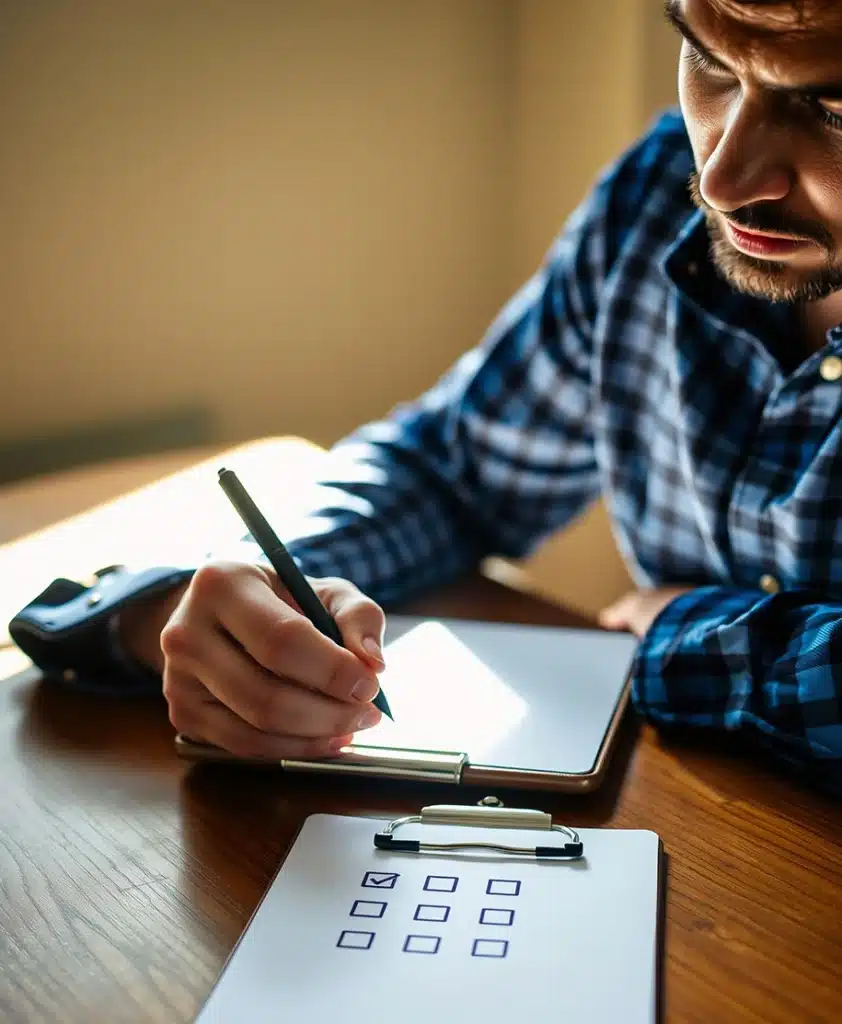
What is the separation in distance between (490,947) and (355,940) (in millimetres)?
67

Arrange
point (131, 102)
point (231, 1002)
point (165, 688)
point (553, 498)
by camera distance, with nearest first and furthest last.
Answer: point (231, 1002)
point (165, 688)
point (553, 498)
point (131, 102)

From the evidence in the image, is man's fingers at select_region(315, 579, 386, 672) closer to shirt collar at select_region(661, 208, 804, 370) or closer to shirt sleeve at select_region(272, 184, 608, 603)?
shirt sleeve at select_region(272, 184, 608, 603)

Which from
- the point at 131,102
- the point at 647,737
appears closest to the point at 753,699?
the point at 647,737

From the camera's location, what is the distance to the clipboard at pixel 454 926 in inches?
21.9

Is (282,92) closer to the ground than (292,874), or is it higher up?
higher up

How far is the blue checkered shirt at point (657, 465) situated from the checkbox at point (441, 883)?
227mm

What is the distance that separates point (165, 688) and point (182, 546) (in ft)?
1.15

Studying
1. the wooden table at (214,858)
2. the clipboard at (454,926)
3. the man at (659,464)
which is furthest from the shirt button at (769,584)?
the clipboard at (454,926)

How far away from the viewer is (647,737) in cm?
82

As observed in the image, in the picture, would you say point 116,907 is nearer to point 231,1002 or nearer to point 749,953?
point 231,1002

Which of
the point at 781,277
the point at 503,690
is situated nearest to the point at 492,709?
the point at 503,690

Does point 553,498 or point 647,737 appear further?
point 553,498

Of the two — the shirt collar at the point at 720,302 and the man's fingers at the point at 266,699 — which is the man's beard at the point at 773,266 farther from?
the man's fingers at the point at 266,699

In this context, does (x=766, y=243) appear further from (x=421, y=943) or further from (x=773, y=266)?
(x=421, y=943)
